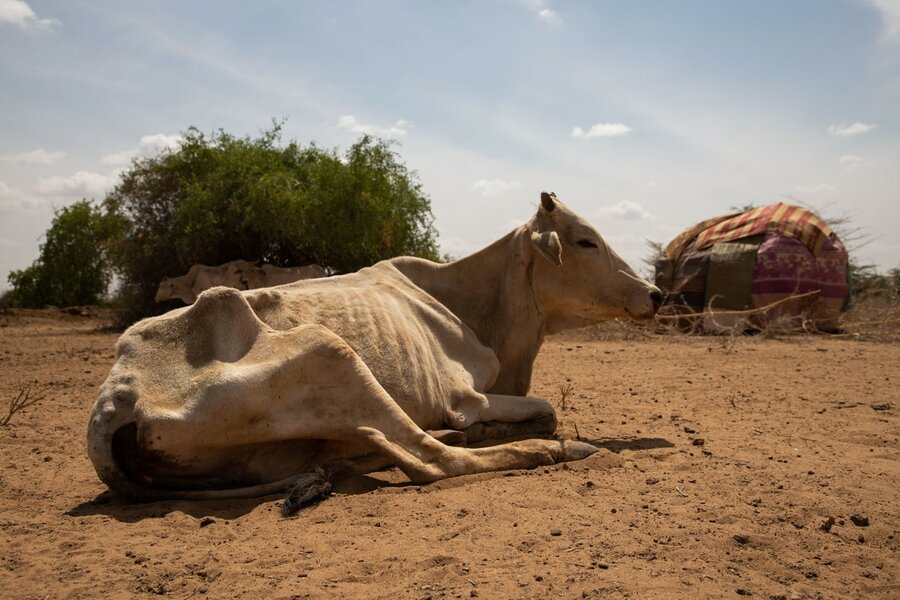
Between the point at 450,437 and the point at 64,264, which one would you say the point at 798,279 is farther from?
the point at 64,264

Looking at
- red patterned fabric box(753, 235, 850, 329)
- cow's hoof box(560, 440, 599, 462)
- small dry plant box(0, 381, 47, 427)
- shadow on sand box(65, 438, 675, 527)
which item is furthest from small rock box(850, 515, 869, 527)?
red patterned fabric box(753, 235, 850, 329)

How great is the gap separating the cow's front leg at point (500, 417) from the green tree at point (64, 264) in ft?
70.7

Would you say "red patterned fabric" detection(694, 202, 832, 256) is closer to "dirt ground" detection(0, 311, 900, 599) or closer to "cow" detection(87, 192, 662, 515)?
"dirt ground" detection(0, 311, 900, 599)

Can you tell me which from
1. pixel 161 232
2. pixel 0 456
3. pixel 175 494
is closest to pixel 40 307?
pixel 161 232

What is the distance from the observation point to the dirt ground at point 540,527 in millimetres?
2863

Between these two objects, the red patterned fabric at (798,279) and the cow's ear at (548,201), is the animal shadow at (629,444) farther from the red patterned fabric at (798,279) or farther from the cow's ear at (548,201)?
the red patterned fabric at (798,279)

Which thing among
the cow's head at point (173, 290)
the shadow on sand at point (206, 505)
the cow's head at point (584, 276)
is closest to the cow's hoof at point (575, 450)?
the shadow on sand at point (206, 505)

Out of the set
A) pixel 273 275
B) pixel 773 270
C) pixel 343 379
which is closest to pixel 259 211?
pixel 273 275

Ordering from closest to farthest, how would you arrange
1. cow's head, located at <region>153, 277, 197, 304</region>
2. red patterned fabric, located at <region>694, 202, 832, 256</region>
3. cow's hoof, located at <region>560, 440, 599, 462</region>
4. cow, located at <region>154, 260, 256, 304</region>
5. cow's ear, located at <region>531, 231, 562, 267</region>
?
cow's hoof, located at <region>560, 440, 599, 462</region> < cow's ear, located at <region>531, 231, 562, 267</region> < red patterned fabric, located at <region>694, 202, 832, 256</region> < cow, located at <region>154, 260, 256, 304</region> < cow's head, located at <region>153, 277, 197, 304</region>

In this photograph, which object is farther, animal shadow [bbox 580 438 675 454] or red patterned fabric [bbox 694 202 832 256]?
red patterned fabric [bbox 694 202 832 256]

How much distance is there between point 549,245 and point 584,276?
460 mm

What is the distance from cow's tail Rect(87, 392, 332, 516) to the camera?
12.3ft

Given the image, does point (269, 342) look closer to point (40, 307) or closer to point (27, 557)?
point (27, 557)

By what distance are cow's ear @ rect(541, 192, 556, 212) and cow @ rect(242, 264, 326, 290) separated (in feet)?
33.2
